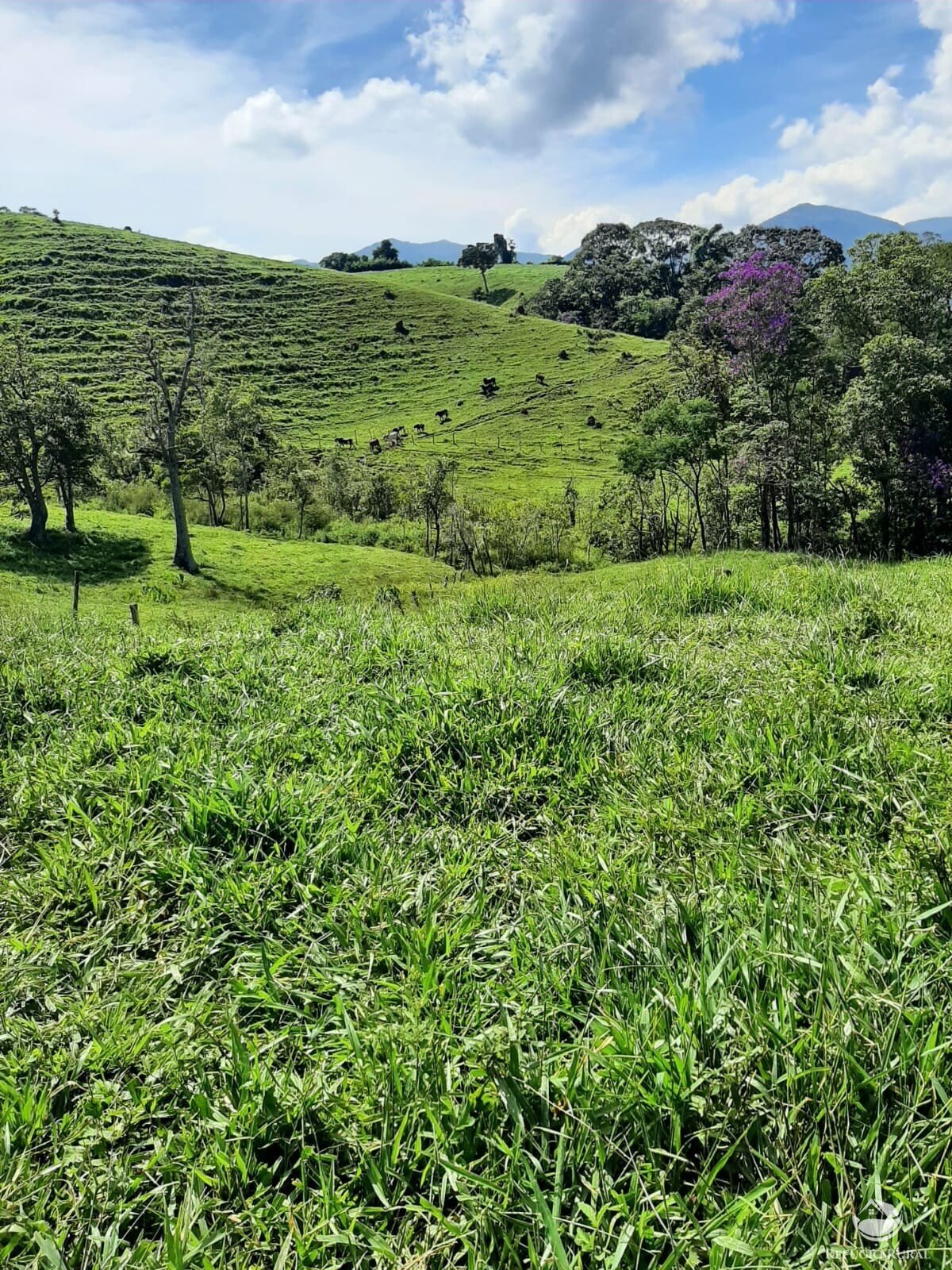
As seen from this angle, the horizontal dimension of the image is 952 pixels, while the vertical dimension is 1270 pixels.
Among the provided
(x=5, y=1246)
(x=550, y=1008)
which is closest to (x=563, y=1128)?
(x=550, y=1008)

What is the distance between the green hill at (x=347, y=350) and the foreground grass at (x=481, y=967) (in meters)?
61.7

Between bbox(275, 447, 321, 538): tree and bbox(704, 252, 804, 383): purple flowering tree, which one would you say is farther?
bbox(275, 447, 321, 538): tree

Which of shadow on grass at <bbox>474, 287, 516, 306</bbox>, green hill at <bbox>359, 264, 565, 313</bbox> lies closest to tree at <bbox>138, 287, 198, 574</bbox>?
green hill at <bbox>359, 264, 565, 313</bbox>

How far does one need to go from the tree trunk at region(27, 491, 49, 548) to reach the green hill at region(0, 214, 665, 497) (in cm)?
3960

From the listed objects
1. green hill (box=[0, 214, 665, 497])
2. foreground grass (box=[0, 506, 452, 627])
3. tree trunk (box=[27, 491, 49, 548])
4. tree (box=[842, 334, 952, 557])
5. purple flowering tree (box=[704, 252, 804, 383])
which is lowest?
foreground grass (box=[0, 506, 452, 627])

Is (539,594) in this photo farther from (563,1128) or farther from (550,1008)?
(563,1128)

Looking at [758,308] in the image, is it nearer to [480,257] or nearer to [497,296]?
[497,296]

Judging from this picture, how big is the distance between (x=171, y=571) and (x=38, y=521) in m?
6.53

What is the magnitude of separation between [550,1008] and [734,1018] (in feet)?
2.07

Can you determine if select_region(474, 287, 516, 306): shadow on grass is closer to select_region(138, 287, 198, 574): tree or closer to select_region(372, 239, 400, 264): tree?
select_region(372, 239, 400, 264): tree

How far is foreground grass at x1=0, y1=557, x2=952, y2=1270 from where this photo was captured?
195cm

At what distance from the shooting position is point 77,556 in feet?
106

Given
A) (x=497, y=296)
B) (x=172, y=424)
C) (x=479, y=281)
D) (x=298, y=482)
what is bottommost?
(x=298, y=482)

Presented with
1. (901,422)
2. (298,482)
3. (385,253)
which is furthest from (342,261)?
(901,422)
